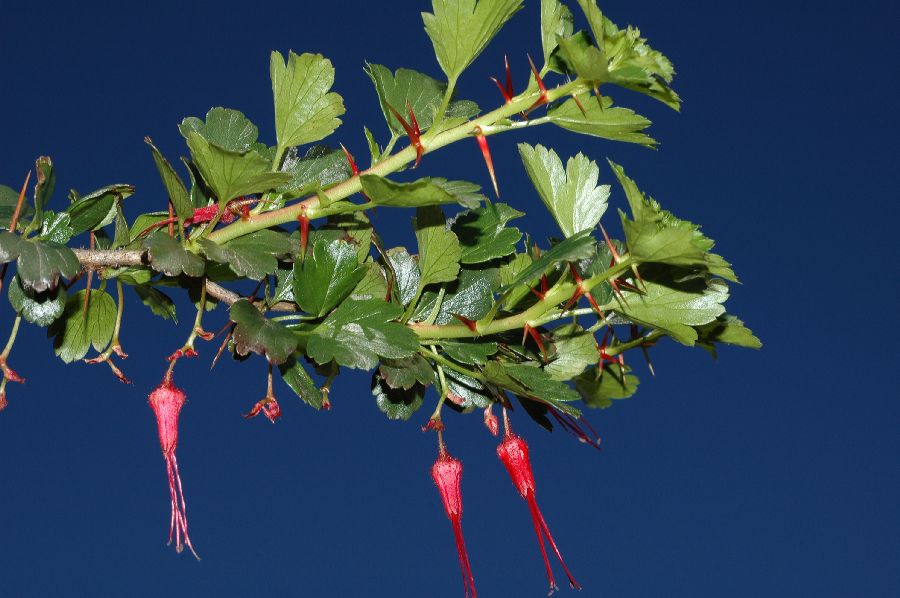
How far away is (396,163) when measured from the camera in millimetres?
799

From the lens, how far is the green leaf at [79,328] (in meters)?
0.91

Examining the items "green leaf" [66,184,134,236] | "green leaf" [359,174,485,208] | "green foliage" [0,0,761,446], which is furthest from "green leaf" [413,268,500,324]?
"green leaf" [66,184,134,236]

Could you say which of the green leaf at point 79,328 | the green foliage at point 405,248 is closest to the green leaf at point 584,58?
the green foliage at point 405,248

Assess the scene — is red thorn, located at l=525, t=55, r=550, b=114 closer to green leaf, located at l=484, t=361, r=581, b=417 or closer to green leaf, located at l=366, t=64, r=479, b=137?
green leaf, located at l=366, t=64, r=479, b=137

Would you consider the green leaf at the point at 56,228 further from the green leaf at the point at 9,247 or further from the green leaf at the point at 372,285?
the green leaf at the point at 372,285

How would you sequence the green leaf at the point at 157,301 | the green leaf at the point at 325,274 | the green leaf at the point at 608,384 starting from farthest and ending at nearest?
the green leaf at the point at 608,384
the green leaf at the point at 157,301
the green leaf at the point at 325,274

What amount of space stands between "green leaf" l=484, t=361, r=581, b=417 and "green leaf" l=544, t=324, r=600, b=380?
0.28 feet

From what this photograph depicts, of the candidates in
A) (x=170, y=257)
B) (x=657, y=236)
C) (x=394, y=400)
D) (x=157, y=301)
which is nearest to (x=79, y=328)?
(x=157, y=301)

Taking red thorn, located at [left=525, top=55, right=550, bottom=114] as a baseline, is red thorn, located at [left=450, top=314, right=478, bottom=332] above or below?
below

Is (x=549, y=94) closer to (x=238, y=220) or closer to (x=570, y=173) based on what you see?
(x=570, y=173)

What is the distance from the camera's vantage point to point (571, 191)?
87 centimetres

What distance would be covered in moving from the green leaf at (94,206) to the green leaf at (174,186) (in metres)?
0.07

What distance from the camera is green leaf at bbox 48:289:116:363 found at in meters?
0.91

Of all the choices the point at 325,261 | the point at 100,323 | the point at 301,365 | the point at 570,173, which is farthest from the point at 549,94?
the point at 100,323
